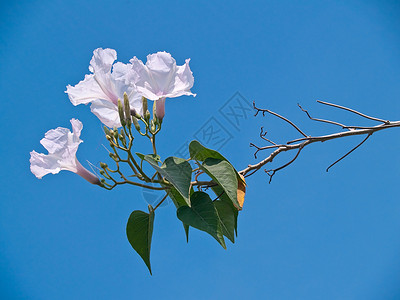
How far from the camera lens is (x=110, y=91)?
1.25 meters

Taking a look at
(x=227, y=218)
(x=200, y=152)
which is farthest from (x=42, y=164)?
(x=227, y=218)

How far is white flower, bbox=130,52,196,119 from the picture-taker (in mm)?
1185

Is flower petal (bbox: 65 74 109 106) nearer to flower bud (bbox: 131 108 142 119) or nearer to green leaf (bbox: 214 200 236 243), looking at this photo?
flower bud (bbox: 131 108 142 119)

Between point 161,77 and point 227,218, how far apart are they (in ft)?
1.63

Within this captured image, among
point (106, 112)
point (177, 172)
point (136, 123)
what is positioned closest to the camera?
point (177, 172)

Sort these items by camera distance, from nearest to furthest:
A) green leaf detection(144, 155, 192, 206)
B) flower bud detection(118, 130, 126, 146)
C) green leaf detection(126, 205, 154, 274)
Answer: green leaf detection(144, 155, 192, 206) → flower bud detection(118, 130, 126, 146) → green leaf detection(126, 205, 154, 274)

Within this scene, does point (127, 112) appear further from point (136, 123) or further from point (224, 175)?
point (224, 175)

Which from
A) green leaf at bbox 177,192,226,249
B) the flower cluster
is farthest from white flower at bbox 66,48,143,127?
green leaf at bbox 177,192,226,249

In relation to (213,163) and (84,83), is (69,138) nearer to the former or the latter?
(84,83)

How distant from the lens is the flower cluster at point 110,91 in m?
1.18

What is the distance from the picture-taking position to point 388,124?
1375 millimetres

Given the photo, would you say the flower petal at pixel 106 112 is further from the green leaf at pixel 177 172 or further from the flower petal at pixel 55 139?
the green leaf at pixel 177 172

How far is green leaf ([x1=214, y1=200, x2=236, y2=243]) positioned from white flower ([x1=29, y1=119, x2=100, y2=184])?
40 cm

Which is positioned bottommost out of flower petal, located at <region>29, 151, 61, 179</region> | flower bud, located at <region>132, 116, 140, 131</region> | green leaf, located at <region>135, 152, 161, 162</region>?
flower petal, located at <region>29, 151, 61, 179</region>
